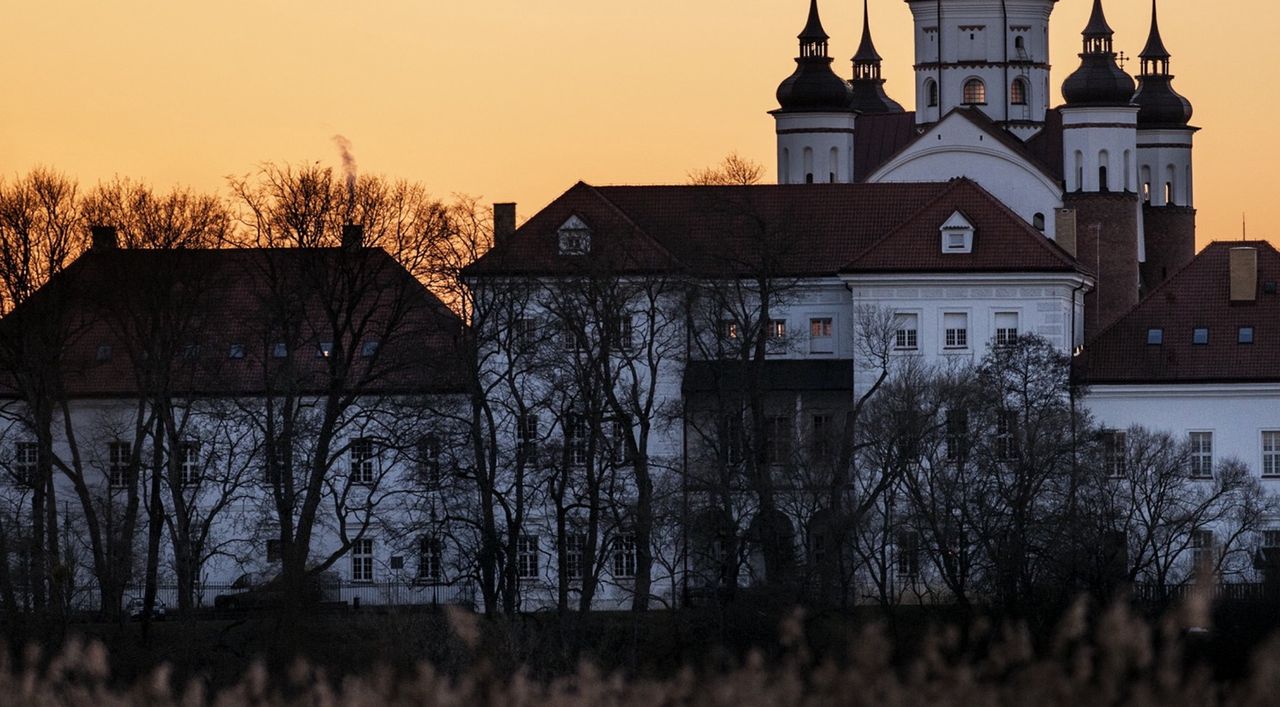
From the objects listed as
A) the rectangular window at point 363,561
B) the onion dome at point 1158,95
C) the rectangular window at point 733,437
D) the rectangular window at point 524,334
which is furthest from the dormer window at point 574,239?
the onion dome at point 1158,95

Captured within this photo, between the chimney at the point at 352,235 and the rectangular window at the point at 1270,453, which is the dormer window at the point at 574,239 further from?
the rectangular window at the point at 1270,453

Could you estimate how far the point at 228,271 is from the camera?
66250 millimetres

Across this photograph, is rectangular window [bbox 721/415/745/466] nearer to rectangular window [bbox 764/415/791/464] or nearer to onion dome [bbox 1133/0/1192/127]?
rectangular window [bbox 764/415/791/464]

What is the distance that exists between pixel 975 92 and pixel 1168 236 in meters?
9.16

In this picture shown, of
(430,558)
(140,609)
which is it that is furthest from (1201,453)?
(140,609)

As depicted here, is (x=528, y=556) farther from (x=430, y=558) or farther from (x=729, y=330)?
(x=729, y=330)

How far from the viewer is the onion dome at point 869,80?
11239cm

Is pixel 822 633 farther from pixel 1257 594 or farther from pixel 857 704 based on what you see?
pixel 857 704

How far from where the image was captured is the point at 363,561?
6531 centimetres

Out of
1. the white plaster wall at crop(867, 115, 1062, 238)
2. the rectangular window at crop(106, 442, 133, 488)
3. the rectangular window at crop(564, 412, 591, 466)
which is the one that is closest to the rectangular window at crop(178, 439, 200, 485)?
the rectangular window at crop(106, 442, 133, 488)

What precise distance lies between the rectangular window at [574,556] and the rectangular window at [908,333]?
10.1m

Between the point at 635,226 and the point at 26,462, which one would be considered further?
the point at 635,226

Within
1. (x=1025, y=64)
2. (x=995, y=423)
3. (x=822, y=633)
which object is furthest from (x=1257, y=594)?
(x=1025, y=64)

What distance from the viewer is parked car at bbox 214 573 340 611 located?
56562 mm
